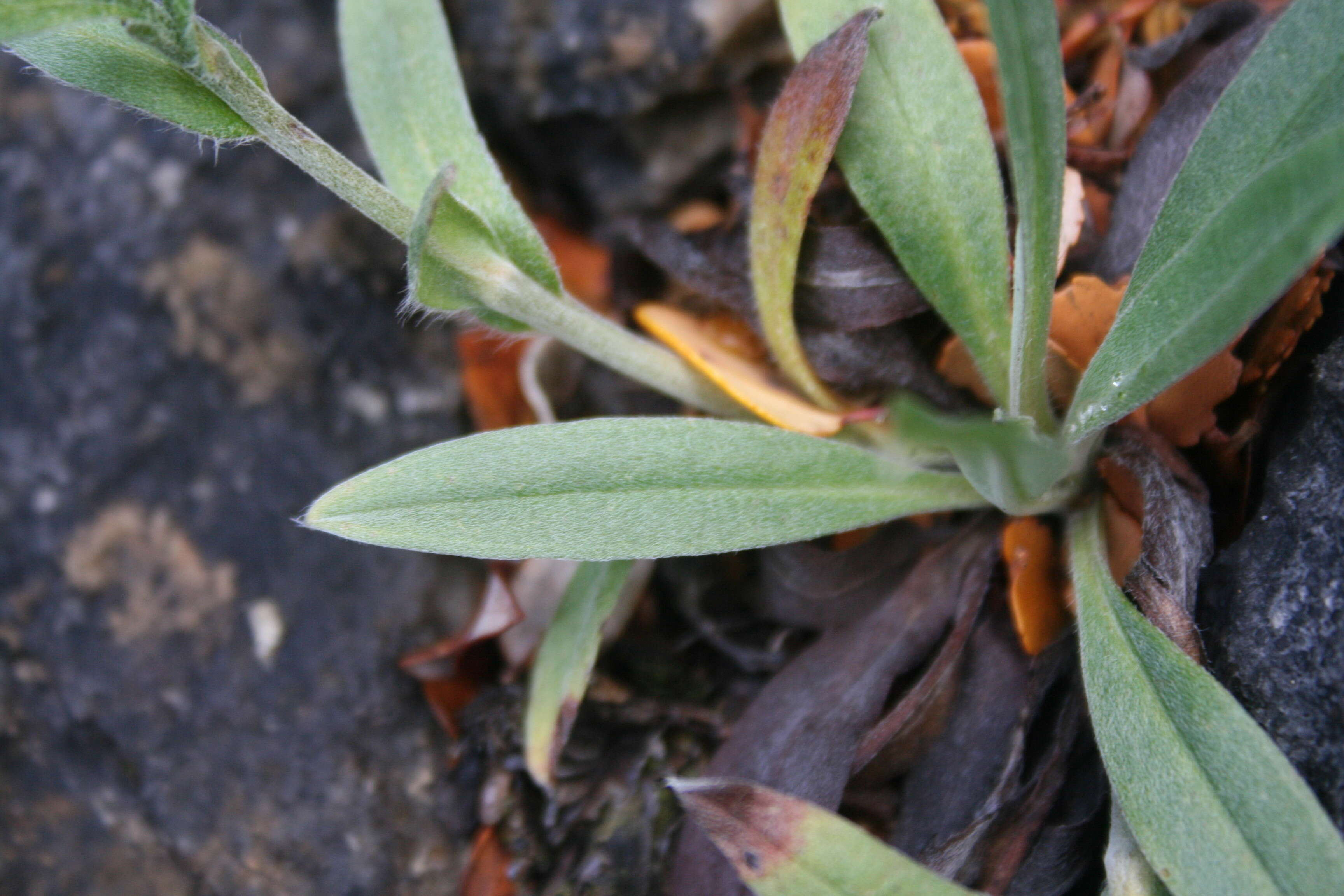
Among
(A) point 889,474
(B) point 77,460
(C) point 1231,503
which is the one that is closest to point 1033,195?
(A) point 889,474

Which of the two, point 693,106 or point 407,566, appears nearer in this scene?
point 407,566

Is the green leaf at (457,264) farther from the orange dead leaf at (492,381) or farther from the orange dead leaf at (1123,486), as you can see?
the orange dead leaf at (1123,486)

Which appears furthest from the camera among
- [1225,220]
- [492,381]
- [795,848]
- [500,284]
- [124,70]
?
[492,381]

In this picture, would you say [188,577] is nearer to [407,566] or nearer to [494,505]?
[407,566]

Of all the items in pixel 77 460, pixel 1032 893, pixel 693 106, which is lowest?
pixel 1032 893

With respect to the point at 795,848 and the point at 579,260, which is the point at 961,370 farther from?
the point at 579,260

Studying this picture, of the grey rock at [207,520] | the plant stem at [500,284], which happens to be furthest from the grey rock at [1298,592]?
the grey rock at [207,520]

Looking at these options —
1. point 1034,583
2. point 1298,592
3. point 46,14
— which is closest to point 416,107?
point 46,14
